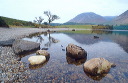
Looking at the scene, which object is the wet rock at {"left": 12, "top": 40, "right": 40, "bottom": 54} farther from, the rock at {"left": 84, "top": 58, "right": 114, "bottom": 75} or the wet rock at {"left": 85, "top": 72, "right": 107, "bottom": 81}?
the wet rock at {"left": 85, "top": 72, "right": 107, "bottom": 81}

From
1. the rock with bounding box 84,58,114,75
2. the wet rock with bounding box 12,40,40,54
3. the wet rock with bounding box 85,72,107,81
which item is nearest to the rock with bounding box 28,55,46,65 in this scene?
the wet rock with bounding box 12,40,40,54

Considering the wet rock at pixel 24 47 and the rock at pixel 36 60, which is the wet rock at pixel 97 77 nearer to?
the rock at pixel 36 60

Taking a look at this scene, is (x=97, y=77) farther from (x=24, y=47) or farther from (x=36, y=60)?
(x=24, y=47)

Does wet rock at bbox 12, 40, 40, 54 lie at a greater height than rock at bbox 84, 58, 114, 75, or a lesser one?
greater

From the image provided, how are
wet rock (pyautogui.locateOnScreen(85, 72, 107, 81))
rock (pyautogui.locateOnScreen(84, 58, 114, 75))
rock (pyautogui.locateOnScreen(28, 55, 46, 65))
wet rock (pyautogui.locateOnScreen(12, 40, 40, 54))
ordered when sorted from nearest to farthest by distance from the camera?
wet rock (pyautogui.locateOnScreen(85, 72, 107, 81)), rock (pyautogui.locateOnScreen(84, 58, 114, 75)), rock (pyautogui.locateOnScreen(28, 55, 46, 65)), wet rock (pyautogui.locateOnScreen(12, 40, 40, 54))

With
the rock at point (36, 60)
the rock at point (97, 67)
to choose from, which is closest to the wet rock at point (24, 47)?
the rock at point (36, 60)

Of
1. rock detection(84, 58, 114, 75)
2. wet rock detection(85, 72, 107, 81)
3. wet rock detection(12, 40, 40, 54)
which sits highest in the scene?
wet rock detection(12, 40, 40, 54)

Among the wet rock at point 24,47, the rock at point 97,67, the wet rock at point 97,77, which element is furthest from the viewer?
the wet rock at point 24,47

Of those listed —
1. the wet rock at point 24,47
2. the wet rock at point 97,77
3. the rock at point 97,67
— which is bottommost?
the wet rock at point 97,77

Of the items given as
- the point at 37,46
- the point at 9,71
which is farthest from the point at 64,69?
the point at 37,46

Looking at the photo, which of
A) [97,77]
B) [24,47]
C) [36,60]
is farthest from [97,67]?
[24,47]

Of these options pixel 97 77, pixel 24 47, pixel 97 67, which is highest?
pixel 24 47

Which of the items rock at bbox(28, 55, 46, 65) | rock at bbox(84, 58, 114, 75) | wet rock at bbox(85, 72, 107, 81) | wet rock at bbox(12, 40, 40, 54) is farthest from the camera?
wet rock at bbox(12, 40, 40, 54)

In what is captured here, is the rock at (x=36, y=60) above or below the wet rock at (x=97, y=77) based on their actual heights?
above
